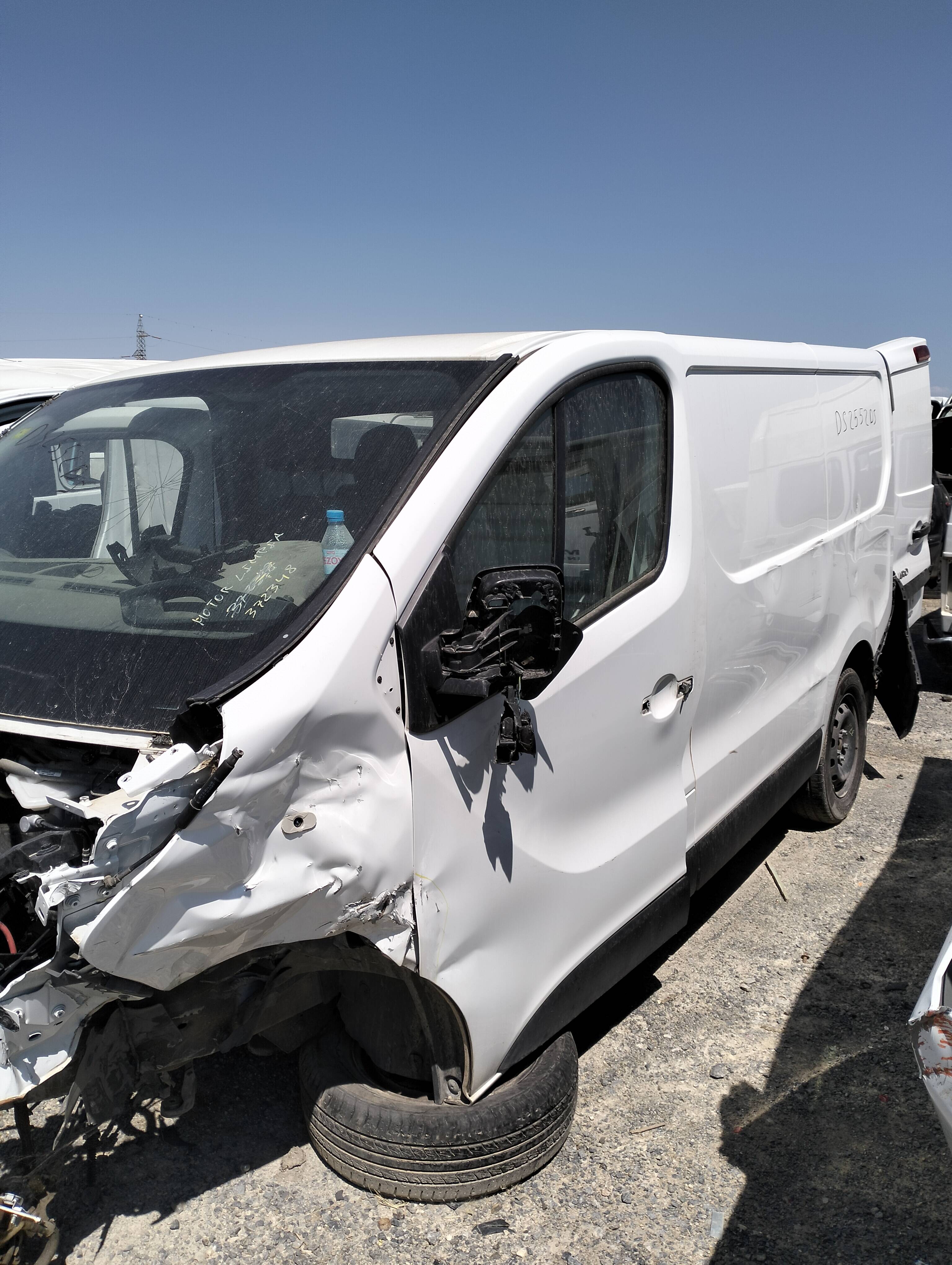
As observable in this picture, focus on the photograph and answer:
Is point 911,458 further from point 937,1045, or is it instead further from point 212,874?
point 212,874

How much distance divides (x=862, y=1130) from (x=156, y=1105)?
6.54 feet

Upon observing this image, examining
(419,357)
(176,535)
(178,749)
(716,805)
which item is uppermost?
(419,357)

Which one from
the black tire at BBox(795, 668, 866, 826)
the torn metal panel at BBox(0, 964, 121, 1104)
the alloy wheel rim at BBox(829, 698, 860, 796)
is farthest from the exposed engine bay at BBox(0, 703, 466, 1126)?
the alloy wheel rim at BBox(829, 698, 860, 796)

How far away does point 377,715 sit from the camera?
1.99 metres

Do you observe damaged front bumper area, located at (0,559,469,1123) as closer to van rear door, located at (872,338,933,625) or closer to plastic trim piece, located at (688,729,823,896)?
plastic trim piece, located at (688,729,823,896)

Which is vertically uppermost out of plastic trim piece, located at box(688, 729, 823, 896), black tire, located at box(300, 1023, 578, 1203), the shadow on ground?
plastic trim piece, located at box(688, 729, 823, 896)

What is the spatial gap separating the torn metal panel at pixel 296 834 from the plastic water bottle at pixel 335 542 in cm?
9

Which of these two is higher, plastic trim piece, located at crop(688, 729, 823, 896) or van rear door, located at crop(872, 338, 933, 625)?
van rear door, located at crop(872, 338, 933, 625)

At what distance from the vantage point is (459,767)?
2.17 meters

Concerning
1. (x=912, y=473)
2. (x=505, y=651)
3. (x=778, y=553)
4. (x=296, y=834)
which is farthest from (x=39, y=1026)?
(x=912, y=473)

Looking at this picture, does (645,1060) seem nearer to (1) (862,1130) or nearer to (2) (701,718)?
(1) (862,1130)

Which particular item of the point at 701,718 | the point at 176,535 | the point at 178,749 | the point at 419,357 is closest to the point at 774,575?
the point at 701,718

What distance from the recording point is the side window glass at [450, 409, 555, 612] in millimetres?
2223

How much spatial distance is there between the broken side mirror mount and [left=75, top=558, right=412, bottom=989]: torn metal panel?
0.13 meters
